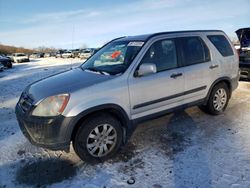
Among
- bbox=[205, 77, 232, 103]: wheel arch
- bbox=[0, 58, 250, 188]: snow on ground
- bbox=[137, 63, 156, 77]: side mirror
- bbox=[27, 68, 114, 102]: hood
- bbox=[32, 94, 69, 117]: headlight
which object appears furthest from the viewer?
bbox=[205, 77, 232, 103]: wheel arch

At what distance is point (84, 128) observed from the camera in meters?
3.34

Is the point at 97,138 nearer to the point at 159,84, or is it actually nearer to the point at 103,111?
the point at 103,111

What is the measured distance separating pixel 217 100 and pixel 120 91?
2.57 m

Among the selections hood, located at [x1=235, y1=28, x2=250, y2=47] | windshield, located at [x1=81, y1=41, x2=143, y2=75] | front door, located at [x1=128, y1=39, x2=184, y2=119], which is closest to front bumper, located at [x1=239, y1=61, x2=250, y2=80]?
hood, located at [x1=235, y1=28, x2=250, y2=47]

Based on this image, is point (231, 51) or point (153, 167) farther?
point (231, 51)

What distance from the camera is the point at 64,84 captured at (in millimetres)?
3555

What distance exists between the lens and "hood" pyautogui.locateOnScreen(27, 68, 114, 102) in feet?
11.0

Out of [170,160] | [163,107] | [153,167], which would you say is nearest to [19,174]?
[153,167]

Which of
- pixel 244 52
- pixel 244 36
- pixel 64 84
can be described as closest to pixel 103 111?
pixel 64 84

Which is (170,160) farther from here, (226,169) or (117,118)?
(117,118)

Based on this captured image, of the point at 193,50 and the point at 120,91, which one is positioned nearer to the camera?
the point at 120,91

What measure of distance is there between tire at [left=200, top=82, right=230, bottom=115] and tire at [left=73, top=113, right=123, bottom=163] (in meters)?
2.29

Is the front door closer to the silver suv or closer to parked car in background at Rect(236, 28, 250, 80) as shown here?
the silver suv

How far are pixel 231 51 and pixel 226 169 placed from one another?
2.94 meters
